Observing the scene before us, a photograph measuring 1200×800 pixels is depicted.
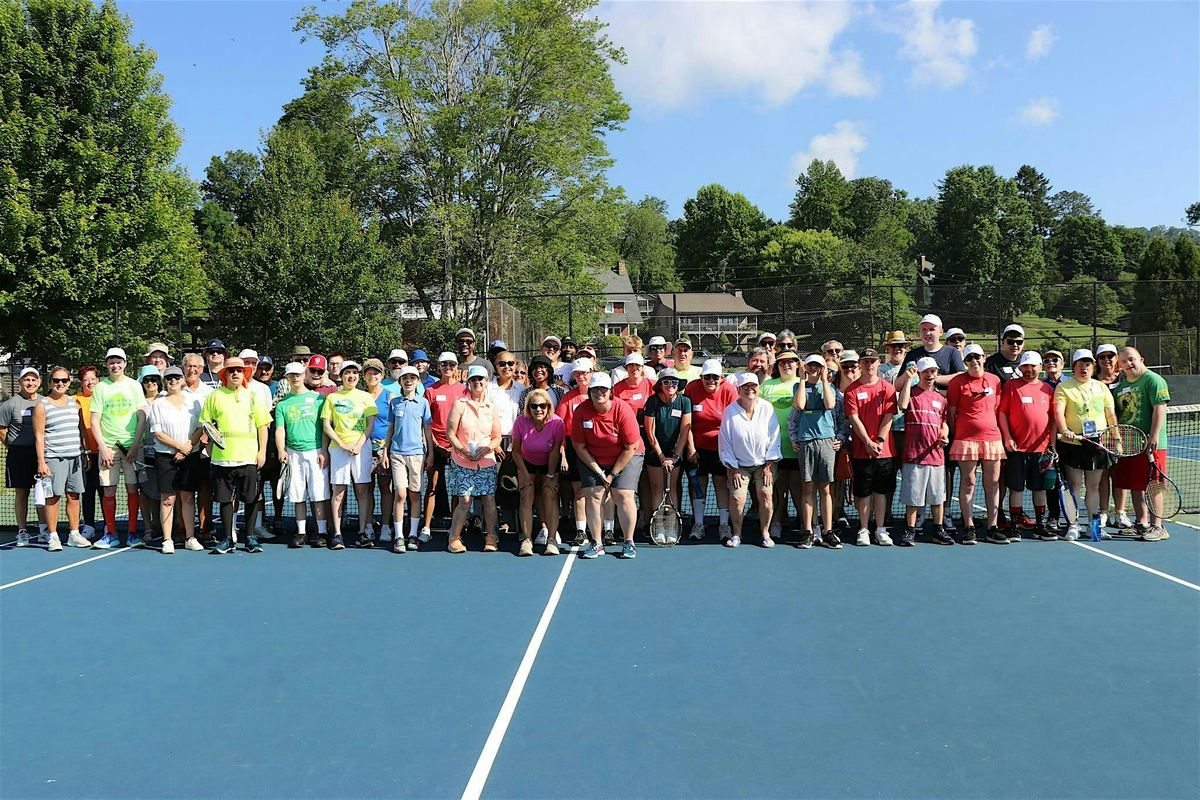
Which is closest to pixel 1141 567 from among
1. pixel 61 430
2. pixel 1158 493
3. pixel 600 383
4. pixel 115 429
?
pixel 1158 493

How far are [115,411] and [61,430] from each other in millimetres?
582

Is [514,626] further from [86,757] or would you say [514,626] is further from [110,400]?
[110,400]

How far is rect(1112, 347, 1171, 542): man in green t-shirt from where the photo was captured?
843 cm

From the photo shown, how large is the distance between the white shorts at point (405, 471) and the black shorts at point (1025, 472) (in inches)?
230

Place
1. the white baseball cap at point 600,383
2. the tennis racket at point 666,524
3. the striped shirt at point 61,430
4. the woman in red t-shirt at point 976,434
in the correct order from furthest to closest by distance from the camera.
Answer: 1. the striped shirt at point 61,430
2. the tennis racket at point 666,524
3. the woman in red t-shirt at point 976,434
4. the white baseball cap at point 600,383

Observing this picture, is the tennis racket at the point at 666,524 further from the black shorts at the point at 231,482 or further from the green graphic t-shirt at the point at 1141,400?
the green graphic t-shirt at the point at 1141,400

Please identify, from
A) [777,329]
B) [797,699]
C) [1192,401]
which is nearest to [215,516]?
[797,699]

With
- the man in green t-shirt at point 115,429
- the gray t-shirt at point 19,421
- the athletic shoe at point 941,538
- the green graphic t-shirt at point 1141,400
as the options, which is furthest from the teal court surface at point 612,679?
the gray t-shirt at point 19,421

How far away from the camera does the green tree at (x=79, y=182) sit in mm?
19188

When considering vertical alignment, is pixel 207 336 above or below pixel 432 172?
below

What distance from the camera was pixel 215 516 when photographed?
1038 centimetres

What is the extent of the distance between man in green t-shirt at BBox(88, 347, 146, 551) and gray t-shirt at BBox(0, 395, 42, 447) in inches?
22.4

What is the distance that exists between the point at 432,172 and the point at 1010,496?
2785 cm

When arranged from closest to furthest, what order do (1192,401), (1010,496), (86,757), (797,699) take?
(86,757)
(797,699)
(1010,496)
(1192,401)
